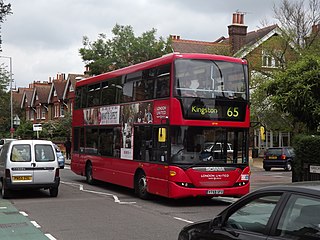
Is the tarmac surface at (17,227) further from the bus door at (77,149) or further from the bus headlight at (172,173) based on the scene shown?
the bus door at (77,149)

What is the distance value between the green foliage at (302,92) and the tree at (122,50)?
22.3 metres

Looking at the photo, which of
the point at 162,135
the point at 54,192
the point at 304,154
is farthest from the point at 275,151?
the point at 162,135

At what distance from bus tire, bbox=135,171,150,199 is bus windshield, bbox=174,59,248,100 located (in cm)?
299

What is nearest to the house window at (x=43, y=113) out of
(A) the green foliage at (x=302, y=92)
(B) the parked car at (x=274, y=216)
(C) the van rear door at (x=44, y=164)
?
(A) the green foliage at (x=302, y=92)

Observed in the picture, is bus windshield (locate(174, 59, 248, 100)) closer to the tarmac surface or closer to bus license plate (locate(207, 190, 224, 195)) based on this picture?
bus license plate (locate(207, 190, 224, 195))

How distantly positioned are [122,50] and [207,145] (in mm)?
27172

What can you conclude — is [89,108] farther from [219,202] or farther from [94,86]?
[219,202]

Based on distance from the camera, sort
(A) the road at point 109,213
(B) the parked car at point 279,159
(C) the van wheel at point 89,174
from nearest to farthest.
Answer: (A) the road at point 109,213
(C) the van wheel at point 89,174
(B) the parked car at point 279,159

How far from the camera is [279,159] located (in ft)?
103

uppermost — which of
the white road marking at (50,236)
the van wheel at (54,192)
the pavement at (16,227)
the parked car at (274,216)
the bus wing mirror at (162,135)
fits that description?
the bus wing mirror at (162,135)

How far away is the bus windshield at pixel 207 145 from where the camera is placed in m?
13.2

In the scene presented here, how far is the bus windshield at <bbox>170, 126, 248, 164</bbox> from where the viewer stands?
13227 mm

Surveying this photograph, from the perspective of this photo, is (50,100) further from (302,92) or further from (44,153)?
(302,92)

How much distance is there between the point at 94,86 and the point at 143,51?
20332 millimetres
